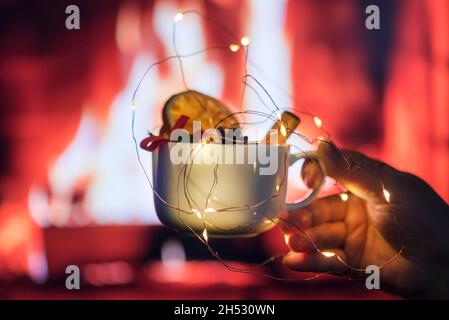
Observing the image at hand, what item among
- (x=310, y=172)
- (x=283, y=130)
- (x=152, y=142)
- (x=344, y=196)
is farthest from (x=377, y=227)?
Answer: (x=152, y=142)

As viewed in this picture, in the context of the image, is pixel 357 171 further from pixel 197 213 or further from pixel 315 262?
pixel 197 213

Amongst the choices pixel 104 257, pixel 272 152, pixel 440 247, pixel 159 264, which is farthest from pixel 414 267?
pixel 104 257

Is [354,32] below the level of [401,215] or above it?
above

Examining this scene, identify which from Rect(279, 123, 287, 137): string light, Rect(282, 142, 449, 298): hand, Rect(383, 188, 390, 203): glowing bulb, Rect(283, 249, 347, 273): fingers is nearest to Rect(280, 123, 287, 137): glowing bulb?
Rect(279, 123, 287, 137): string light

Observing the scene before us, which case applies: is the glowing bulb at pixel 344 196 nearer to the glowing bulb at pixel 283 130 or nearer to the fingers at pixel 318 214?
the fingers at pixel 318 214

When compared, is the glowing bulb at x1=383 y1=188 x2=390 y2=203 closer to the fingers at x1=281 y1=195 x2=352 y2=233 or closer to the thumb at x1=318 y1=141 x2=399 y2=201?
the thumb at x1=318 y1=141 x2=399 y2=201

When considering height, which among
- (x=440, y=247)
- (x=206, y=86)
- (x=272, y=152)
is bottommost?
(x=440, y=247)
